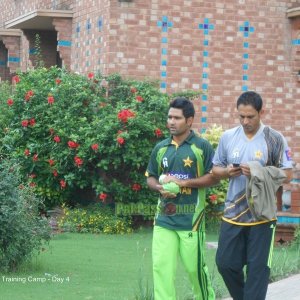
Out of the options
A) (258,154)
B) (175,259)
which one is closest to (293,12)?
(258,154)

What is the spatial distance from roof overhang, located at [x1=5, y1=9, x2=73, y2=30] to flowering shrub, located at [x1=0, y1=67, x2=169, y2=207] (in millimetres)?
2138

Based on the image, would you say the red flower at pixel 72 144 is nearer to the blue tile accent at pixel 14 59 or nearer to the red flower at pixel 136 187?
the red flower at pixel 136 187

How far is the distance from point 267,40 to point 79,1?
3632mm

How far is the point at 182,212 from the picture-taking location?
7.70m

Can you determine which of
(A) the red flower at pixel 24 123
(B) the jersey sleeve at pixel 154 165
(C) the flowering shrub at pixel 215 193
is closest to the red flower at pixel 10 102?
(A) the red flower at pixel 24 123

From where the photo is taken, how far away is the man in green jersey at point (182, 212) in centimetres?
761

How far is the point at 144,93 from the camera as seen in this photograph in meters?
15.8

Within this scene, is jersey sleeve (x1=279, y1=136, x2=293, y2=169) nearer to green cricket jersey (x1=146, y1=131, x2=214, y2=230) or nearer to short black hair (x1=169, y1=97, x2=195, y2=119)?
green cricket jersey (x1=146, y1=131, x2=214, y2=230)

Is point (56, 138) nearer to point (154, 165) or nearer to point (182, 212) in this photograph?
point (154, 165)

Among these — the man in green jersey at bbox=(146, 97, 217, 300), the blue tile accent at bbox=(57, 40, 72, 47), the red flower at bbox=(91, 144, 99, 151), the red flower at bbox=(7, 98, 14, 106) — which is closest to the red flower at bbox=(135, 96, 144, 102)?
the red flower at bbox=(91, 144, 99, 151)

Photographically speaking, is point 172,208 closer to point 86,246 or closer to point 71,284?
point 71,284

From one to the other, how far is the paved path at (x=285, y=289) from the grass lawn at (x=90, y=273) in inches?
18.8

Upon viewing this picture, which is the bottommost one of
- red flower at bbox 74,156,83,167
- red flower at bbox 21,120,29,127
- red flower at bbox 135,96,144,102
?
red flower at bbox 74,156,83,167

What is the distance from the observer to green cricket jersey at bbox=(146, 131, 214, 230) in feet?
25.2
